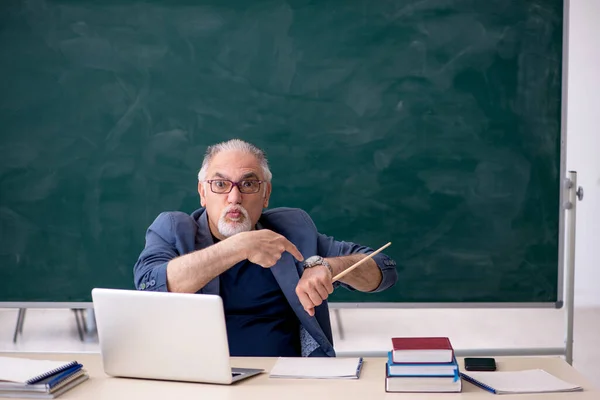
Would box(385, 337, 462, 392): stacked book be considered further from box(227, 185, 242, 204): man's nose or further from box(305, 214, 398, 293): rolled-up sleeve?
box(227, 185, 242, 204): man's nose

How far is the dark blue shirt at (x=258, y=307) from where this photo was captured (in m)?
2.45

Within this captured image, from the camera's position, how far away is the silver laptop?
5.70 ft

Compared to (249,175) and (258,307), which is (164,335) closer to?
(258,307)

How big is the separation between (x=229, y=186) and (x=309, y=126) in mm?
1100

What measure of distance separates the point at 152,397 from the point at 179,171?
6.57ft

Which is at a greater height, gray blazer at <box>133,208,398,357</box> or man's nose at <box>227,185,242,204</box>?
man's nose at <box>227,185,242,204</box>

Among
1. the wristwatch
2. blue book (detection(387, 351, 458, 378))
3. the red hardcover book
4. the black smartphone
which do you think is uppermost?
the wristwatch

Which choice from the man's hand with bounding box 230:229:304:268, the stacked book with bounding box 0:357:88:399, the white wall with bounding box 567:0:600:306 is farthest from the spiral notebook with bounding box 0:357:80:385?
the white wall with bounding box 567:0:600:306

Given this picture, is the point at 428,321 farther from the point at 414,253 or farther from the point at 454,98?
the point at 454,98

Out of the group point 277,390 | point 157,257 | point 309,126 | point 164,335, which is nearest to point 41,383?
point 164,335

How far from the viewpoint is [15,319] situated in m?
3.78

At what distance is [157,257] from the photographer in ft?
7.82

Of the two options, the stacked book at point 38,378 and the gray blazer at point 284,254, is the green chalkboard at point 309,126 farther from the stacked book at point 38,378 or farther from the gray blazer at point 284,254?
the stacked book at point 38,378

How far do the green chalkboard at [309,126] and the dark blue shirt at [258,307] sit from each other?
1141mm
